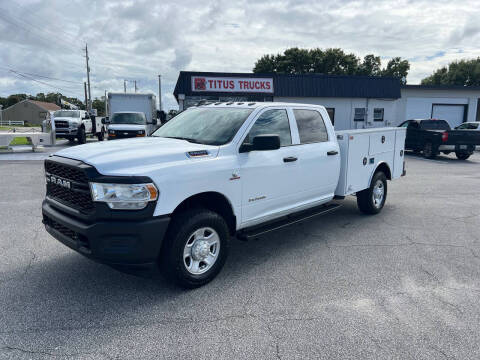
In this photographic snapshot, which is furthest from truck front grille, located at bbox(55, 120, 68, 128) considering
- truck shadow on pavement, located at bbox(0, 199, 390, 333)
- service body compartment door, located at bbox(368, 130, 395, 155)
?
service body compartment door, located at bbox(368, 130, 395, 155)

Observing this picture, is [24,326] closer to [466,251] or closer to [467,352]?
[467,352]

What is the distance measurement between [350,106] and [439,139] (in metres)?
12.0

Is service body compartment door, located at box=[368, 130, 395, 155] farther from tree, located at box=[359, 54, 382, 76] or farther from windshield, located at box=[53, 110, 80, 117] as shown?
tree, located at box=[359, 54, 382, 76]

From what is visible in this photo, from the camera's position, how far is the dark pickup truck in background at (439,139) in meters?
15.7

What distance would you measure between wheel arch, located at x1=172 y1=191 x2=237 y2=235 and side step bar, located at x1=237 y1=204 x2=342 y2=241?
0.18m

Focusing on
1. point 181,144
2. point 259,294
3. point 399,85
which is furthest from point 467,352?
point 399,85

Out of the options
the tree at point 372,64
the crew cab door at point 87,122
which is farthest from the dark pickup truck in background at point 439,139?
the tree at point 372,64

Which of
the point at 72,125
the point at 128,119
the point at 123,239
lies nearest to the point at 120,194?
the point at 123,239

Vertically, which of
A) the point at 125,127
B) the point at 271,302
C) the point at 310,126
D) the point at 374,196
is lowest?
the point at 271,302

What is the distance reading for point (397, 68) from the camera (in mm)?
61656

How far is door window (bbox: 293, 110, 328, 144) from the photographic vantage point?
16.8 feet

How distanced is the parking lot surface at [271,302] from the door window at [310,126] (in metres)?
1.49

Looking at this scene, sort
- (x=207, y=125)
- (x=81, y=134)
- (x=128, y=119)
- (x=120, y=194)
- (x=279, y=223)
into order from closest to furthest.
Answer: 1. (x=120, y=194)
2. (x=207, y=125)
3. (x=279, y=223)
4. (x=128, y=119)
5. (x=81, y=134)

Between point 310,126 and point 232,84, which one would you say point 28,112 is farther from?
point 310,126
